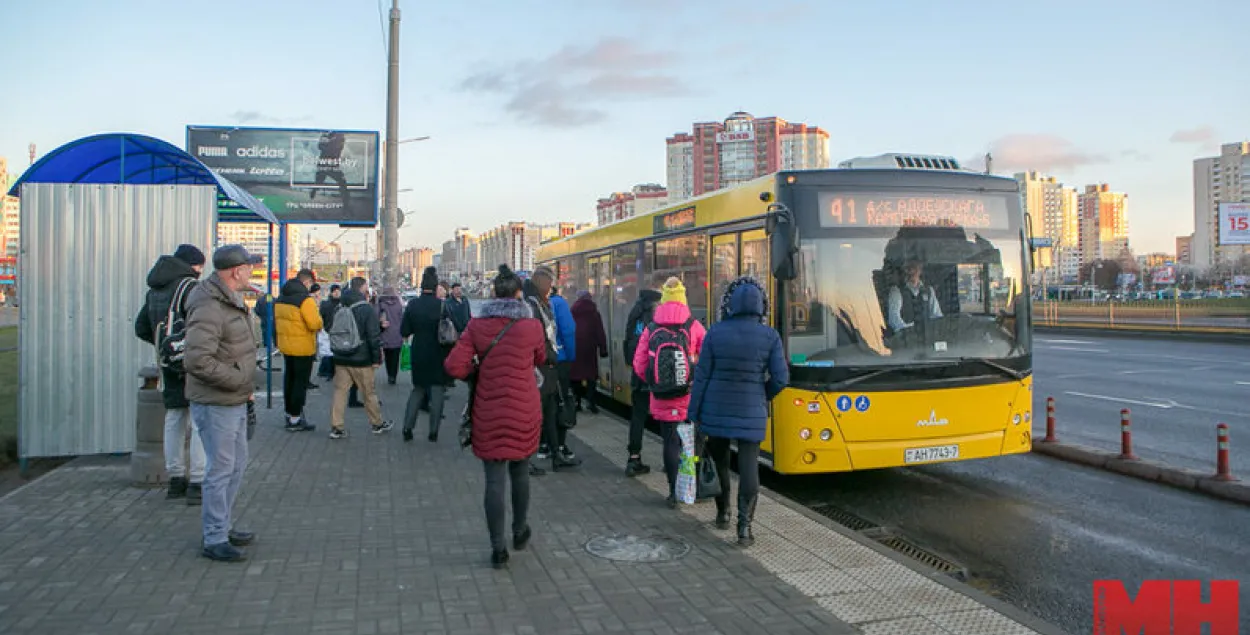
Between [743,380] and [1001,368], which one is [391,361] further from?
[743,380]

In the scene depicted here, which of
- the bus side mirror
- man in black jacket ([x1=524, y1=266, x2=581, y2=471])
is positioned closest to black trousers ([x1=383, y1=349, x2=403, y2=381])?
man in black jacket ([x1=524, y1=266, x2=581, y2=471])

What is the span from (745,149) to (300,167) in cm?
13130

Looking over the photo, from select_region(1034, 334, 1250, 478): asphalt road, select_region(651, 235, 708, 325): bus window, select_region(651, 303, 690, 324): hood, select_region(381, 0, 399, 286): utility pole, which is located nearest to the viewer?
select_region(651, 303, 690, 324): hood

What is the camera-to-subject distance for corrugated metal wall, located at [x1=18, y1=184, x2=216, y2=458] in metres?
8.03

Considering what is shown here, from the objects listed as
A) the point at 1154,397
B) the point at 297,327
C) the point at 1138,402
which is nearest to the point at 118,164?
the point at 297,327

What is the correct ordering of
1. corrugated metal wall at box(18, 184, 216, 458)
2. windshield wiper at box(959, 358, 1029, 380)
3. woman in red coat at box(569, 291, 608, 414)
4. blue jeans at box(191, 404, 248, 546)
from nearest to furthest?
blue jeans at box(191, 404, 248, 546) < windshield wiper at box(959, 358, 1029, 380) < corrugated metal wall at box(18, 184, 216, 458) < woman in red coat at box(569, 291, 608, 414)

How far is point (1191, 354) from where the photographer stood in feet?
80.2

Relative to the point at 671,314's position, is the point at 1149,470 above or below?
below

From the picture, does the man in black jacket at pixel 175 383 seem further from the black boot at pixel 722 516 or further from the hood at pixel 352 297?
the black boot at pixel 722 516

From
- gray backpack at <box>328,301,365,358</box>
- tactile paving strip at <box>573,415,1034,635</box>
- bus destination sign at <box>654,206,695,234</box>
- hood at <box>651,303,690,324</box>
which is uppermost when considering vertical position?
bus destination sign at <box>654,206,695,234</box>

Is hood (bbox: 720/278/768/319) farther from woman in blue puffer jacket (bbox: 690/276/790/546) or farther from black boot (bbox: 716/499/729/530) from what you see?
black boot (bbox: 716/499/729/530)

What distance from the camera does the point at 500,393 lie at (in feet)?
17.6

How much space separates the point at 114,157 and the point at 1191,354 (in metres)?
25.9

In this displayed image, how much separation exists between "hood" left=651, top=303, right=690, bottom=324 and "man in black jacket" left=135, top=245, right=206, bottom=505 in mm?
3479
